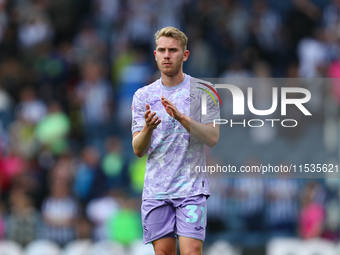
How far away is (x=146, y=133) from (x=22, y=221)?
6.07 metres

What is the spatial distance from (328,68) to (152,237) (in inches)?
299

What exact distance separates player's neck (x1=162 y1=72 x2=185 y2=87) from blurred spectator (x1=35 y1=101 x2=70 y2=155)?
6720 millimetres

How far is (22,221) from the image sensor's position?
10070 mm

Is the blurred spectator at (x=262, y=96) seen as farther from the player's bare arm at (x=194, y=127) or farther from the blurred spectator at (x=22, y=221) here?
the blurred spectator at (x=22, y=221)

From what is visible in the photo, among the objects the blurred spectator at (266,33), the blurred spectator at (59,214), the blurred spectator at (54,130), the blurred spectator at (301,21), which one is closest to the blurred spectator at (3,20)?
the blurred spectator at (54,130)

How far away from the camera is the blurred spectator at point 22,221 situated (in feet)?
32.6

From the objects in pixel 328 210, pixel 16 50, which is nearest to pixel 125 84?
pixel 16 50

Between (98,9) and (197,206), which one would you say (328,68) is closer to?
(98,9)

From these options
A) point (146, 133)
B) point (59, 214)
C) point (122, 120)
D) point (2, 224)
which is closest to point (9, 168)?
point (2, 224)

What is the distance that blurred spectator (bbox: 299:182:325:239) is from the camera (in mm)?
9602

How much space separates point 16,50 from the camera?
44.7ft

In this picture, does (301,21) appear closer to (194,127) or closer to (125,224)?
(125,224)

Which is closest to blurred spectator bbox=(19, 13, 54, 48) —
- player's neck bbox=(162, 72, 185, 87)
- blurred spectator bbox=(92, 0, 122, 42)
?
blurred spectator bbox=(92, 0, 122, 42)

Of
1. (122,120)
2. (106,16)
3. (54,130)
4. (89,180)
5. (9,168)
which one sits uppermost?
(106,16)
